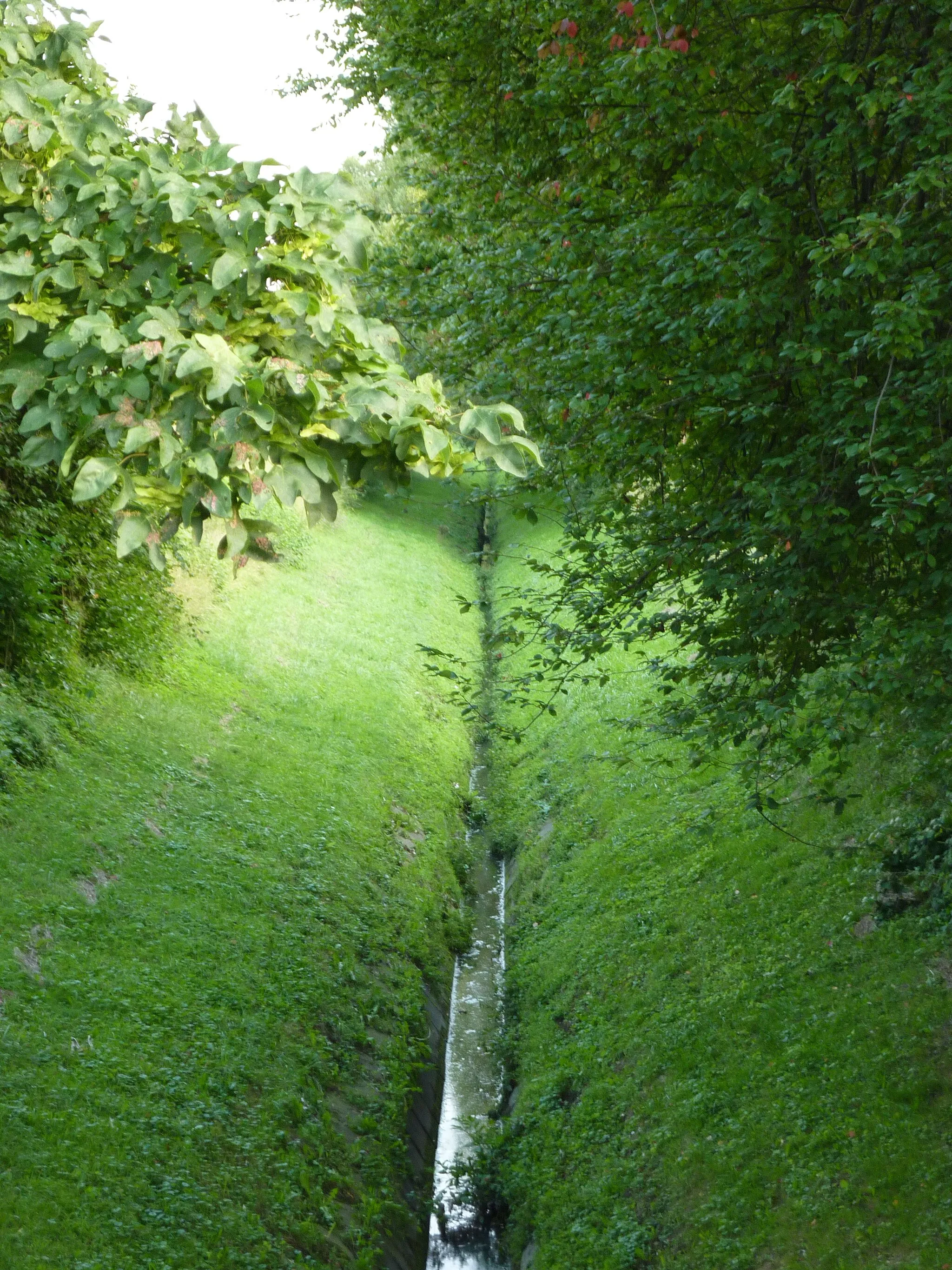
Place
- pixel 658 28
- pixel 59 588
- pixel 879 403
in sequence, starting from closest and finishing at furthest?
pixel 879 403 → pixel 658 28 → pixel 59 588

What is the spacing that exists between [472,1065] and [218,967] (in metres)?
3.83

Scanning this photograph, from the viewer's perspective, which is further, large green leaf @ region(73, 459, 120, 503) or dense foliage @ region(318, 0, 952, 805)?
dense foliage @ region(318, 0, 952, 805)

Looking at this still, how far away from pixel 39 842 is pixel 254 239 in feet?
26.0

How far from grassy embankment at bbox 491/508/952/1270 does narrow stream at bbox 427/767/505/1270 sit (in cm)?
49

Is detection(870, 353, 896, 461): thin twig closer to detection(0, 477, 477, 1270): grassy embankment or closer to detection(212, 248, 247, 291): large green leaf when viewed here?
detection(0, 477, 477, 1270): grassy embankment

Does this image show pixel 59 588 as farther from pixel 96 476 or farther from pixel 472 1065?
pixel 96 476

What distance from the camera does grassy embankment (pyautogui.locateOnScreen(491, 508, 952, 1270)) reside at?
7.66 m

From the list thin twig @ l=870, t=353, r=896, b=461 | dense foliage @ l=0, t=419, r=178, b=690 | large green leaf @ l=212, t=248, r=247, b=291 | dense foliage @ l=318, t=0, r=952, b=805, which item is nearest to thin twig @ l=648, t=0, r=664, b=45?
dense foliage @ l=318, t=0, r=952, b=805

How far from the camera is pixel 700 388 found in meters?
7.28

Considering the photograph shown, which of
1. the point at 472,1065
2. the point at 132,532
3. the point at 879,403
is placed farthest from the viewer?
the point at 472,1065

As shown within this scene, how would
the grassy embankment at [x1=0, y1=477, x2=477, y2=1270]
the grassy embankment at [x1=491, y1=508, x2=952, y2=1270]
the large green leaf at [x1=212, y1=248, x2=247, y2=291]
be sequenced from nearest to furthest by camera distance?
1. the large green leaf at [x1=212, y1=248, x2=247, y2=291]
2. the grassy embankment at [x1=0, y1=477, x2=477, y2=1270]
3. the grassy embankment at [x1=491, y1=508, x2=952, y2=1270]

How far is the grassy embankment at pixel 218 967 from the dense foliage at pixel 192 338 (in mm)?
2189

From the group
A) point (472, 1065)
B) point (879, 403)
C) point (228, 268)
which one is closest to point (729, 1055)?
point (472, 1065)

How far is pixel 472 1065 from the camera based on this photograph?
12.7 metres
